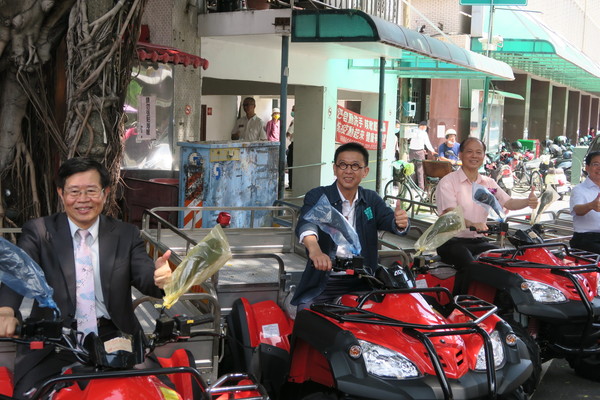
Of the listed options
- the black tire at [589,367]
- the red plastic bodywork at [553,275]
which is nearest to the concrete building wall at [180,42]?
the red plastic bodywork at [553,275]

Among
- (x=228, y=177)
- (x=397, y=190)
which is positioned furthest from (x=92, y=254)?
(x=397, y=190)

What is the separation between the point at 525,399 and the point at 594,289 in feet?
6.48

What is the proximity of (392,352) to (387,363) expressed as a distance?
0.06 m

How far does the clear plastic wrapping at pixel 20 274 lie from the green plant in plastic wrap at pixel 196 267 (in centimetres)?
48

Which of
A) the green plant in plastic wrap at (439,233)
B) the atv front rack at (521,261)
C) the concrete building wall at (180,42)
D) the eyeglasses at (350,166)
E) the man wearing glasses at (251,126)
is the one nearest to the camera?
the green plant in plastic wrap at (439,233)

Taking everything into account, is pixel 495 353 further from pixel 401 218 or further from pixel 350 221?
pixel 350 221

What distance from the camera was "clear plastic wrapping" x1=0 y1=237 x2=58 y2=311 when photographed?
3.02 metres

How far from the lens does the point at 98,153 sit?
6.15 m

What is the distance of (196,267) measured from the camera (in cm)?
322

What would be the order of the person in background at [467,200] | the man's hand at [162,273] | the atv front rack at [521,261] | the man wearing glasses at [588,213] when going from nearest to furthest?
the man's hand at [162,273]
the atv front rack at [521,261]
the person in background at [467,200]
the man wearing glasses at [588,213]

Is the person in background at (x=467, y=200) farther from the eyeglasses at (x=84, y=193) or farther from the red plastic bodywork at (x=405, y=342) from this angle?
the eyeglasses at (x=84, y=193)

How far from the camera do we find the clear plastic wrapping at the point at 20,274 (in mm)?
3023

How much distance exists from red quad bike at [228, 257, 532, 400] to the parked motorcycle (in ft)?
3.16

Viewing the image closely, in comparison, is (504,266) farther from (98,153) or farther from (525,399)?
(98,153)
